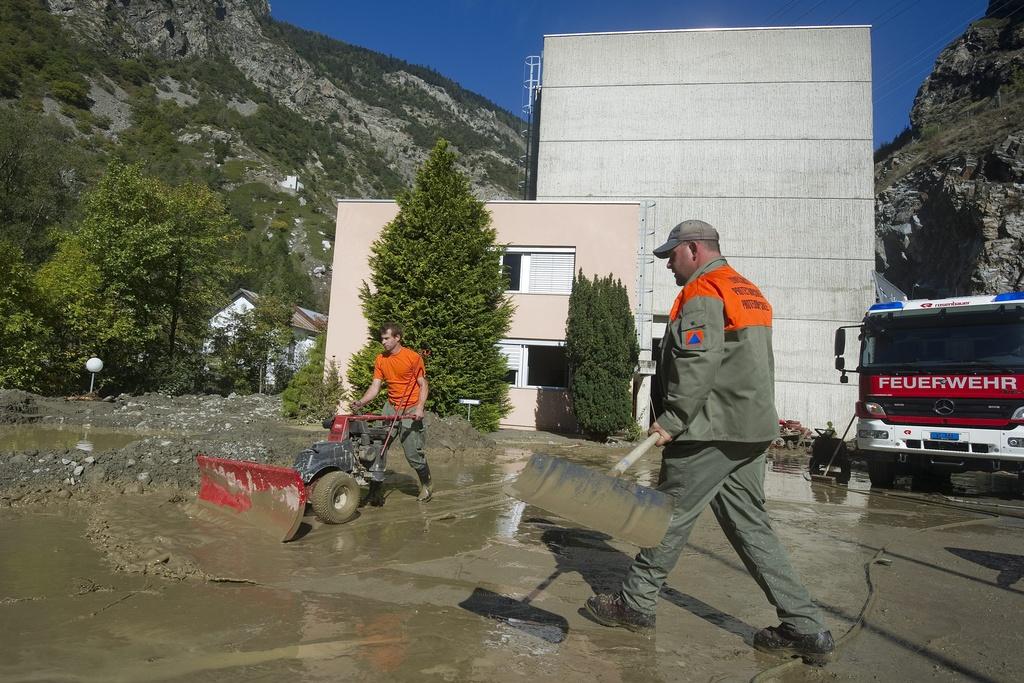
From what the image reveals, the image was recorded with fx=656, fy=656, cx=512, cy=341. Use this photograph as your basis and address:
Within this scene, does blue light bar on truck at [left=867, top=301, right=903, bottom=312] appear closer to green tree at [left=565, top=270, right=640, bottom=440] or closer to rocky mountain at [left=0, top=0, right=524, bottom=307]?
green tree at [left=565, top=270, right=640, bottom=440]

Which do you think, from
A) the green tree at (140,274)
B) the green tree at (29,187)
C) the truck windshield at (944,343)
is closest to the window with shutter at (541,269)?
the truck windshield at (944,343)

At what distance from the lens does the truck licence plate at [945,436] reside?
895cm

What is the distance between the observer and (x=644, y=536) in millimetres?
3230

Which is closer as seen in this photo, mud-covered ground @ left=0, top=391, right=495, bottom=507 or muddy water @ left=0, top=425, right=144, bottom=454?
mud-covered ground @ left=0, top=391, right=495, bottom=507

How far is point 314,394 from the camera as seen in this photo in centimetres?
1653

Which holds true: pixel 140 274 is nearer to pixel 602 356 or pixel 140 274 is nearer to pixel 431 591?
pixel 602 356

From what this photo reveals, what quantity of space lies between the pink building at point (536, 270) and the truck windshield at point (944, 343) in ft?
23.4

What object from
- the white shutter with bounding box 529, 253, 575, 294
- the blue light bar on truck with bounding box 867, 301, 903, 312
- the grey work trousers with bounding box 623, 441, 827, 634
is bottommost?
the grey work trousers with bounding box 623, 441, 827, 634

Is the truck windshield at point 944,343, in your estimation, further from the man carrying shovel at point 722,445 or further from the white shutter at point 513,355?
the white shutter at point 513,355

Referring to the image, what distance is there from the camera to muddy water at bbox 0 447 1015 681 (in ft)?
9.86

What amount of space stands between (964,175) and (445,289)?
37919 millimetres

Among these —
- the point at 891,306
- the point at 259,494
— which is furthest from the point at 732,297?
the point at 891,306

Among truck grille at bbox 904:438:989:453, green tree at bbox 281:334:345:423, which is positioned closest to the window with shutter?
green tree at bbox 281:334:345:423

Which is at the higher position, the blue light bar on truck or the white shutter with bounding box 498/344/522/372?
the blue light bar on truck
